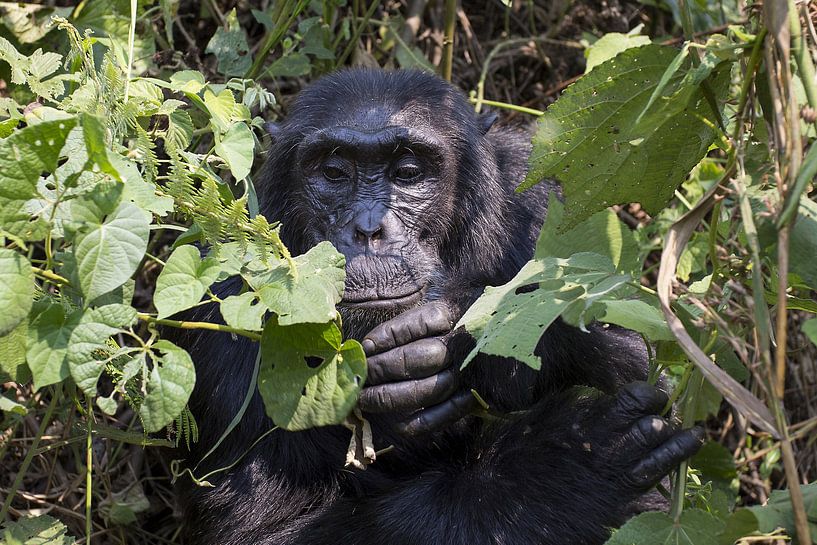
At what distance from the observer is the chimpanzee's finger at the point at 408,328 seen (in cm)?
375

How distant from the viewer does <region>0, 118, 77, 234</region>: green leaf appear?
105 inches

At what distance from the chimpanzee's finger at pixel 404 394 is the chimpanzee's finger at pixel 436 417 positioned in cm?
7

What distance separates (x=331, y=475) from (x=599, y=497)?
132 centimetres

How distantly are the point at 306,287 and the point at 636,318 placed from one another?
0.99 metres

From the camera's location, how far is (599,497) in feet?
11.7

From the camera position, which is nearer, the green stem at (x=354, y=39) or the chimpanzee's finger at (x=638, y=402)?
the chimpanzee's finger at (x=638, y=402)

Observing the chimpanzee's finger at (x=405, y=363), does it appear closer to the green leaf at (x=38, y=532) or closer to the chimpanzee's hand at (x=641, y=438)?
the chimpanzee's hand at (x=641, y=438)

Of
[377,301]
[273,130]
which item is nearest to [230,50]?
[273,130]

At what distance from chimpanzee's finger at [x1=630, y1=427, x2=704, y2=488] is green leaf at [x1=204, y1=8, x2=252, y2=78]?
3.18 m

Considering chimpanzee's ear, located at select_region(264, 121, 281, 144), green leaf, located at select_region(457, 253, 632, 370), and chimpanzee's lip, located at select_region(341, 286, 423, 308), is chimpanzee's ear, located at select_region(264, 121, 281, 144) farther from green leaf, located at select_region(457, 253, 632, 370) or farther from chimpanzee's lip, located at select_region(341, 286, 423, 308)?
green leaf, located at select_region(457, 253, 632, 370)

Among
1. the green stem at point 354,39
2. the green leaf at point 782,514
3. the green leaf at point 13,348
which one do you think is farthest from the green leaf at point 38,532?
the green stem at point 354,39

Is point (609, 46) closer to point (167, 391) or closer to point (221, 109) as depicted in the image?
point (221, 109)

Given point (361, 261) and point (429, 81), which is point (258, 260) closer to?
point (361, 261)

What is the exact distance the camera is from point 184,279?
2.84 m
